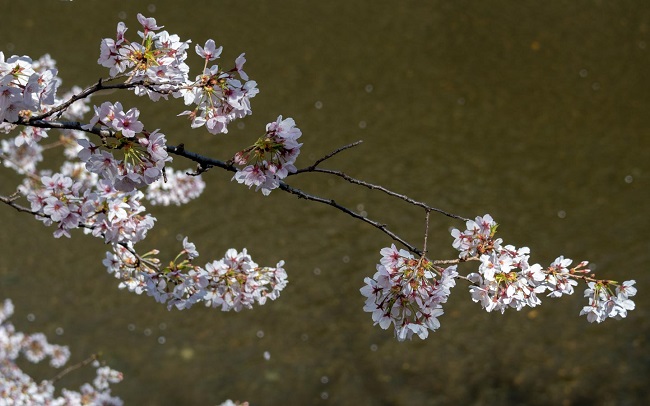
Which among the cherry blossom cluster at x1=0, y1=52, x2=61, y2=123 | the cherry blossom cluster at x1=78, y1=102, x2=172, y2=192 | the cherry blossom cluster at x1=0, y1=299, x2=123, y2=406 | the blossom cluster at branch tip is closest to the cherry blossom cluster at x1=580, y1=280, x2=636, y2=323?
the cherry blossom cluster at x1=78, y1=102, x2=172, y2=192

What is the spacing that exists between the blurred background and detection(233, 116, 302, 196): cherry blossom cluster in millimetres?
2663

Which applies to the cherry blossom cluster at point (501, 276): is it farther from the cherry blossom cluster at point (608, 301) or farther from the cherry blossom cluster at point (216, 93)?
the cherry blossom cluster at point (216, 93)

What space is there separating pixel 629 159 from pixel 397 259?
4.23m

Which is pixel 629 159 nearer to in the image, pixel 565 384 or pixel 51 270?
pixel 565 384

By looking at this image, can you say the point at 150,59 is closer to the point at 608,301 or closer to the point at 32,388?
the point at 608,301

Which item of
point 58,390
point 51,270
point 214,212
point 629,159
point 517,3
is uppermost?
point 517,3

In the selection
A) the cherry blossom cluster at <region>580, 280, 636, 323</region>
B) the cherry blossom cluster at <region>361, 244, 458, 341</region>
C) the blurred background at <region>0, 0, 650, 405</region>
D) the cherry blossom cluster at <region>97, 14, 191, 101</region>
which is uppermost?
the blurred background at <region>0, 0, 650, 405</region>

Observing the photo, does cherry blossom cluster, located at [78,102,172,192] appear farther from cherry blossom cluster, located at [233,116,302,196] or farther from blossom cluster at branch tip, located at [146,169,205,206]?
blossom cluster at branch tip, located at [146,169,205,206]

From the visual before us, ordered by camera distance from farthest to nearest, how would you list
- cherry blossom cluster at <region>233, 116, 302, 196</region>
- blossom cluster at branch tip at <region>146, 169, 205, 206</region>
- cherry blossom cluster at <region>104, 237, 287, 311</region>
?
1. blossom cluster at branch tip at <region>146, 169, 205, 206</region>
2. cherry blossom cluster at <region>104, 237, 287, 311</region>
3. cherry blossom cluster at <region>233, 116, 302, 196</region>

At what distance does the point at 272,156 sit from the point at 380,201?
3.66 meters

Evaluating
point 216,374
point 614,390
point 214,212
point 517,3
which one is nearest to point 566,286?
point 614,390

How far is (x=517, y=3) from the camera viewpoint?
20.0 ft

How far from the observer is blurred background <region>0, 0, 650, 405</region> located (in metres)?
3.90

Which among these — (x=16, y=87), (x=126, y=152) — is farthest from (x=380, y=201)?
(x=16, y=87)
